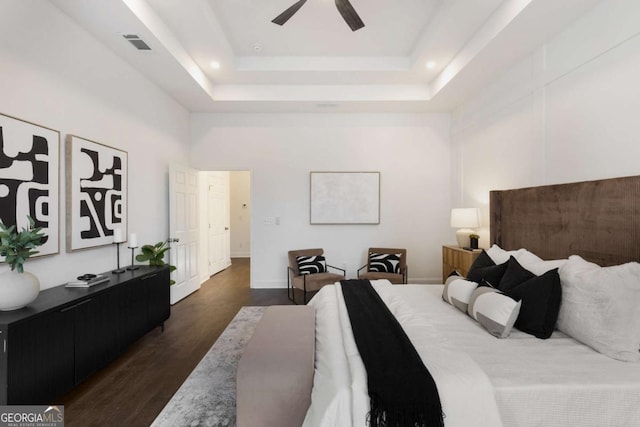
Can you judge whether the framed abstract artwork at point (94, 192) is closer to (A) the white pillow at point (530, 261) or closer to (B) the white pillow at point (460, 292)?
(B) the white pillow at point (460, 292)

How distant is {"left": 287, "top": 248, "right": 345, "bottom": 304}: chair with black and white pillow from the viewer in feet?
14.1

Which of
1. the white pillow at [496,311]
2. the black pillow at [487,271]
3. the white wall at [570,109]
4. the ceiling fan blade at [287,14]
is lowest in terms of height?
the white pillow at [496,311]

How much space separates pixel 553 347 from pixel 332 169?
397 cm

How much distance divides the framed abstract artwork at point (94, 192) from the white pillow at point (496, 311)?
10.9 feet

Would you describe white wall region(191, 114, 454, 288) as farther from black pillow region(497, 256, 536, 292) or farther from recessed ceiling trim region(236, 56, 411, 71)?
black pillow region(497, 256, 536, 292)

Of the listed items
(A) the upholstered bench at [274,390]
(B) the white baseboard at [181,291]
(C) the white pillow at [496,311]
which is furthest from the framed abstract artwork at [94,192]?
(C) the white pillow at [496,311]

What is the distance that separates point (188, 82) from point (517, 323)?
428 centimetres

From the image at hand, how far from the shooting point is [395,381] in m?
1.33

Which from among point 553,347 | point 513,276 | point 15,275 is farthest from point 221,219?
point 553,347

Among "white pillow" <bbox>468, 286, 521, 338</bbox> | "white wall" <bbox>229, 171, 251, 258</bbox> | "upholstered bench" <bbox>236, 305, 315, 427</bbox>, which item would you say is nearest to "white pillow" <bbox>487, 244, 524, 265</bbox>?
"white pillow" <bbox>468, 286, 521, 338</bbox>

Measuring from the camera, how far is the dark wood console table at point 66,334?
1.75m

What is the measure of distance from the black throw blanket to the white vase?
81.9 inches

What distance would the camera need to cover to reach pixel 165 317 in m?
3.41

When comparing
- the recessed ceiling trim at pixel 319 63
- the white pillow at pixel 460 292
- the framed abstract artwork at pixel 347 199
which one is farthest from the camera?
the framed abstract artwork at pixel 347 199
